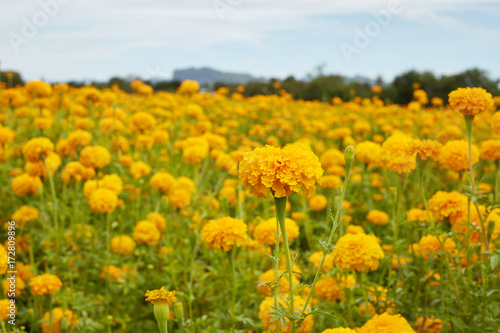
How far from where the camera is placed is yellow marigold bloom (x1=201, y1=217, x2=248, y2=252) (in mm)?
1812

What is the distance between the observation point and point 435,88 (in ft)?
51.6

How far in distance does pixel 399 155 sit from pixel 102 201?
175 centimetres

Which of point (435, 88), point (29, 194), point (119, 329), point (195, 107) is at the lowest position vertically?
point (119, 329)

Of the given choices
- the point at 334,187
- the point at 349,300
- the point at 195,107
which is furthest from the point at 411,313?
the point at 195,107

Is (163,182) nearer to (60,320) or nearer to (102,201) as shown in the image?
(102,201)

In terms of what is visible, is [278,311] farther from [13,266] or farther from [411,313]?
[13,266]

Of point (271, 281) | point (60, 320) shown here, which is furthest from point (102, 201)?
point (271, 281)

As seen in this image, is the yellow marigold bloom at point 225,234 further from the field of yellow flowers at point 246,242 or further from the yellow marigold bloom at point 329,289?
the yellow marigold bloom at point 329,289

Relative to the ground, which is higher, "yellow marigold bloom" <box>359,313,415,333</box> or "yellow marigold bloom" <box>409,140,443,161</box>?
"yellow marigold bloom" <box>409,140,443,161</box>

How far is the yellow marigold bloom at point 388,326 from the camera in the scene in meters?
1.24

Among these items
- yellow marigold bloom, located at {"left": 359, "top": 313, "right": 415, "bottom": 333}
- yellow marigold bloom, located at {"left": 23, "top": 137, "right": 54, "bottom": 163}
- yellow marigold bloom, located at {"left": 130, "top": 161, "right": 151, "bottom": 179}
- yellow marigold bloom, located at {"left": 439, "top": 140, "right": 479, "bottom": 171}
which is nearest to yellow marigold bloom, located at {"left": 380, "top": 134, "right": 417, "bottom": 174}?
yellow marigold bloom, located at {"left": 439, "top": 140, "right": 479, "bottom": 171}

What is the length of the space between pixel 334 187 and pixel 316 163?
230 cm

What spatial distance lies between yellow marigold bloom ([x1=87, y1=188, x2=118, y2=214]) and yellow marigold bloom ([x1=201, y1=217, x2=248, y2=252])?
99cm

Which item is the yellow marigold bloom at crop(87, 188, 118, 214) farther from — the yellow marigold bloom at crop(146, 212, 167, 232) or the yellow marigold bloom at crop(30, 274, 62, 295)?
the yellow marigold bloom at crop(30, 274, 62, 295)
